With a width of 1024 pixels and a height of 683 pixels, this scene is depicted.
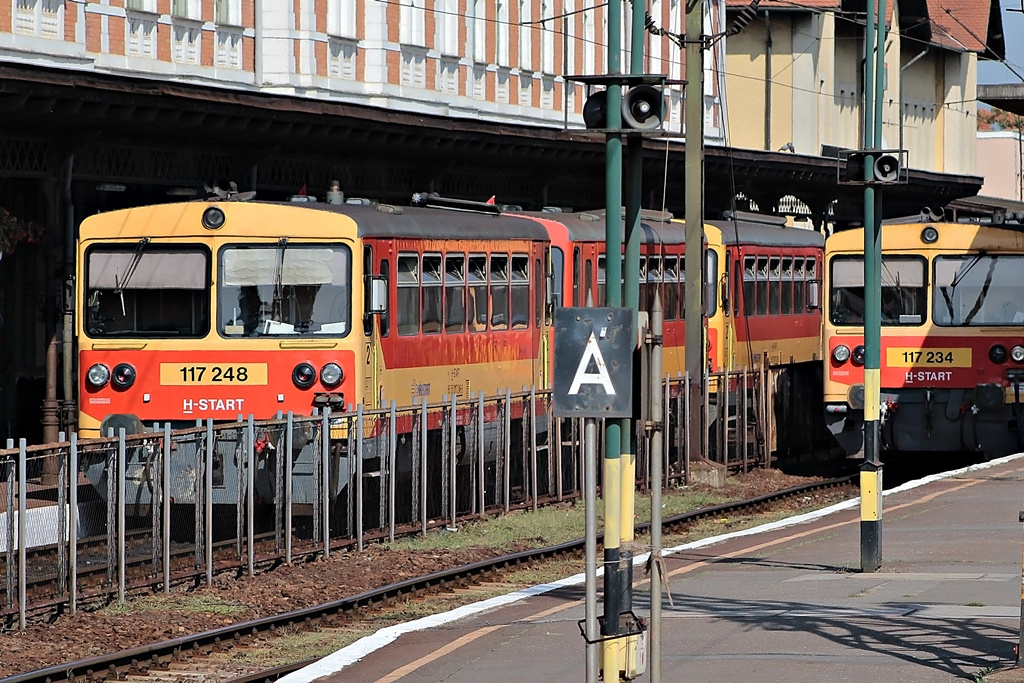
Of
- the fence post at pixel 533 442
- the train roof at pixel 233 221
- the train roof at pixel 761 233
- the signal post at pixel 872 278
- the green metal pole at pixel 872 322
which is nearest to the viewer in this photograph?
the green metal pole at pixel 872 322

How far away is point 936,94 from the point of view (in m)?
68.9


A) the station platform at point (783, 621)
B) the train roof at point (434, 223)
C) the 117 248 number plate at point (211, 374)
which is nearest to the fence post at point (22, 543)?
the station platform at point (783, 621)

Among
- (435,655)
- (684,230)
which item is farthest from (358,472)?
(684,230)

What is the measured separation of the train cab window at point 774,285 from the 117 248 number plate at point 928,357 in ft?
15.5

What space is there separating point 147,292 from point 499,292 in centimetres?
455

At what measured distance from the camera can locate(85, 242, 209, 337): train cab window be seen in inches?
742

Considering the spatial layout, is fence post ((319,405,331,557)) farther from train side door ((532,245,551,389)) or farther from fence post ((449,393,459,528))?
train side door ((532,245,551,389))

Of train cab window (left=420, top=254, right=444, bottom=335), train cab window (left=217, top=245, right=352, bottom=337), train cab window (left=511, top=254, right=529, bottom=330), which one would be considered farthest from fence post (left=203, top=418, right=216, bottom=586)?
train cab window (left=511, top=254, right=529, bottom=330)

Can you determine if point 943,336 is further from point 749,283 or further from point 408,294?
point 408,294

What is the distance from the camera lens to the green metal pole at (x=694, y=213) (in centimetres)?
2528

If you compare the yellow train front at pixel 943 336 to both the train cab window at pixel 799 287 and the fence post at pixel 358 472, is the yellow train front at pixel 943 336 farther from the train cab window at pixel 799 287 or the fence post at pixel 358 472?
the fence post at pixel 358 472

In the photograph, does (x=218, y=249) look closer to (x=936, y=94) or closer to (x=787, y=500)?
(x=787, y=500)

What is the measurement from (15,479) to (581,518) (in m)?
8.91

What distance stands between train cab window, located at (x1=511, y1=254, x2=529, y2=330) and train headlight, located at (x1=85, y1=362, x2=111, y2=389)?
5217 millimetres
